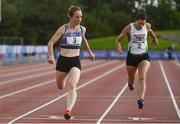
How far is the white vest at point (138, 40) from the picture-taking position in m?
14.6

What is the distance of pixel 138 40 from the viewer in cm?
1463

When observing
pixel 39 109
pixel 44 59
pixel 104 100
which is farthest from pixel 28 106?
pixel 44 59

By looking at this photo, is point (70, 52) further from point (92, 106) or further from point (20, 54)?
point (20, 54)

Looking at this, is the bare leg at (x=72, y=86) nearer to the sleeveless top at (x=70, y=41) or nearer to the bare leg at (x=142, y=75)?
the sleeveless top at (x=70, y=41)

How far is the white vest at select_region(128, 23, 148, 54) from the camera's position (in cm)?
1456

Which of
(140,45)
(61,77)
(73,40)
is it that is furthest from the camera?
(140,45)

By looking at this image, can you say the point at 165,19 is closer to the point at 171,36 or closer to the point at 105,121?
the point at 171,36

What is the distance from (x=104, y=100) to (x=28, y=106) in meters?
2.92

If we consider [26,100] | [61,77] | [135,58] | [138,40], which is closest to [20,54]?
[26,100]

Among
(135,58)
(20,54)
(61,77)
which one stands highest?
(135,58)

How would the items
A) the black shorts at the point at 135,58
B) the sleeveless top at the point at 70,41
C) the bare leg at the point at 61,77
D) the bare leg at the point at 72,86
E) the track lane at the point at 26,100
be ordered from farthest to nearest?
1. the track lane at the point at 26,100
2. the black shorts at the point at 135,58
3. the bare leg at the point at 61,77
4. the sleeveless top at the point at 70,41
5. the bare leg at the point at 72,86

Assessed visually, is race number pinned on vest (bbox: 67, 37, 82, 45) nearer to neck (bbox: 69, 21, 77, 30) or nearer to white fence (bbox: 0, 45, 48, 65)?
neck (bbox: 69, 21, 77, 30)

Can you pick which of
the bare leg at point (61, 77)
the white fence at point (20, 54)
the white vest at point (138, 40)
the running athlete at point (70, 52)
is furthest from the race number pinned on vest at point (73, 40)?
the white fence at point (20, 54)

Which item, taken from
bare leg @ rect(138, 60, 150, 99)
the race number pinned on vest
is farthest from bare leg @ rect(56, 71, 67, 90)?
bare leg @ rect(138, 60, 150, 99)
